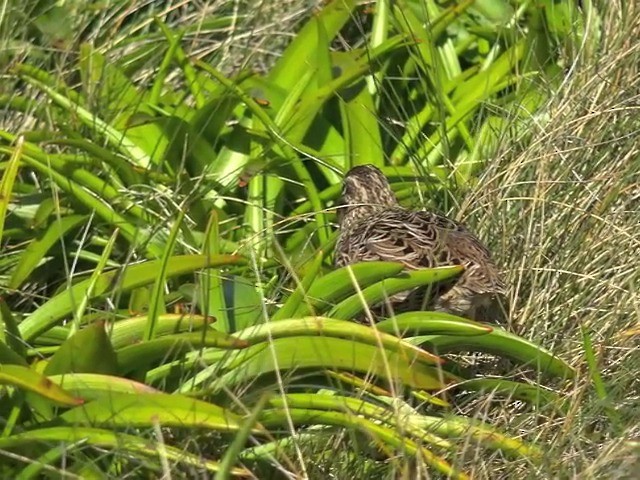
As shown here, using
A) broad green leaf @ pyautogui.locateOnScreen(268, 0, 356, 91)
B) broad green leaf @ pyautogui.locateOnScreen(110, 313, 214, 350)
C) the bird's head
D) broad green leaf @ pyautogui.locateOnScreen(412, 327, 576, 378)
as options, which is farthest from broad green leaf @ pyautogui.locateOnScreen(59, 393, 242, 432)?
broad green leaf @ pyautogui.locateOnScreen(268, 0, 356, 91)

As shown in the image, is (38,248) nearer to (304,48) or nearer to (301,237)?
(301,237)

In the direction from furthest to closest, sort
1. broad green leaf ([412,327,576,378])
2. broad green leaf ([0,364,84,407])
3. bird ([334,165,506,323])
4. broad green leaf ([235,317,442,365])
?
bird ([334,165,506,323]), broad green leaf ([412,327,576,378]), broad green leaf ([235,317,442,365]), broad green leaf ([0,364,84,407])

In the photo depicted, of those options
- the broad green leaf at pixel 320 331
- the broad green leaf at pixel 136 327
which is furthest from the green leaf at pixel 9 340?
the broad green leaf at pixel 320 331

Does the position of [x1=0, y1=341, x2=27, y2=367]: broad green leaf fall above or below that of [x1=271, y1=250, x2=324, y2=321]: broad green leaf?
above

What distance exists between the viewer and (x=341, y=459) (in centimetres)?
316

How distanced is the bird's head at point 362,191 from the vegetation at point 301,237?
4.9 inches

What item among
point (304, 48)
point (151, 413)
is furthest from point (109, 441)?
point (304, 48)

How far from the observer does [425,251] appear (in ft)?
13.1

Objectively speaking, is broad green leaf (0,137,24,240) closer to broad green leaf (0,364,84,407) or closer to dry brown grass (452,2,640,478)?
broad green leaf (0,364,84,407)

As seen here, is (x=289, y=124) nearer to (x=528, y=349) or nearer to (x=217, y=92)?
(x=217, y=92)

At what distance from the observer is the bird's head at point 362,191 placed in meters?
4.35

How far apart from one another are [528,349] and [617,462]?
568 millimetres

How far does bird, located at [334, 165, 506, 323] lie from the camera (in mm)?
3891

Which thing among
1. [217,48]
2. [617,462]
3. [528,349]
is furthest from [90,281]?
[217,48]
